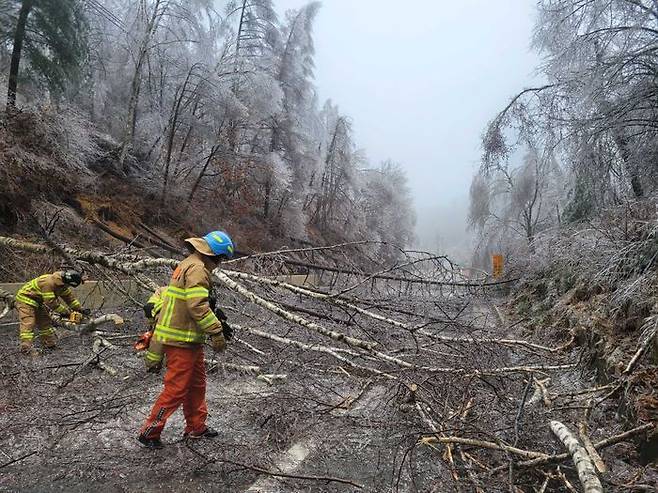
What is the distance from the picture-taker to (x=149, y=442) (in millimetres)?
3395

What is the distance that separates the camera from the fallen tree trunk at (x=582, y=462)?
88.7 inches

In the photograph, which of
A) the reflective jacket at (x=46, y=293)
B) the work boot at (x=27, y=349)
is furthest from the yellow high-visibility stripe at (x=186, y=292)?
the work boot at (x=27, y=349)

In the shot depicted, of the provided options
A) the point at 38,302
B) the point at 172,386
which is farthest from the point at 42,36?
the point at 172,386

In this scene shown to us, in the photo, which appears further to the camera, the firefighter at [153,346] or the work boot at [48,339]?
the work boot at [48,339]

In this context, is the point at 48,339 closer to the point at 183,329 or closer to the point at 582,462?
the point at 183,329

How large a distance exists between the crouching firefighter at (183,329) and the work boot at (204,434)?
229 millimetres

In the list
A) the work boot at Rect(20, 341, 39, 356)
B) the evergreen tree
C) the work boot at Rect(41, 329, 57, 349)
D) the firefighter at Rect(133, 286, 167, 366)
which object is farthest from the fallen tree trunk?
the evergreen tree

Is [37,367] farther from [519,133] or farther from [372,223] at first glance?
[372,223]

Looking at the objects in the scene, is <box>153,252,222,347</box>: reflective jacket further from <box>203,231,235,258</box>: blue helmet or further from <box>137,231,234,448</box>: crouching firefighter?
<box>203,231,235,258</box>: blue helmet

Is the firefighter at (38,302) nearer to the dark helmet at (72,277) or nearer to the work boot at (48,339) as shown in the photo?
the dark helmet at (72,277)

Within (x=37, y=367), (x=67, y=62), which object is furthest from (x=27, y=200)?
(x=37, y=367)

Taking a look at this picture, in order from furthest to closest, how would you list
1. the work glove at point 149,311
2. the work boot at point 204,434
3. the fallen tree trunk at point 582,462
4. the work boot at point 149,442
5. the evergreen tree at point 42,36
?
the evergreen tree at point 42,36 → the work glove at point 149,311 → the work boot at point 204,434 → the work boot at point 149,442 → the fallen tree trunk at point 582,462

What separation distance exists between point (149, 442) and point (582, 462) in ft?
9.43

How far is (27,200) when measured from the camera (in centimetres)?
1005
